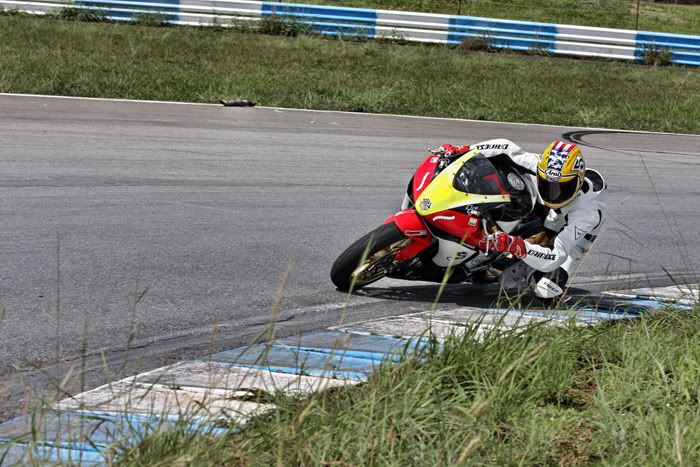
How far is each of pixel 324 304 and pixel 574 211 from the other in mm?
1932

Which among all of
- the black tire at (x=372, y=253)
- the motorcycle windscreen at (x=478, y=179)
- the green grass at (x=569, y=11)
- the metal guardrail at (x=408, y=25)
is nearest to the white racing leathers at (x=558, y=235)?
the motorcycle windscreen at (x=478, y=179)

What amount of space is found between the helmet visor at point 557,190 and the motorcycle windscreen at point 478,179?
28cm

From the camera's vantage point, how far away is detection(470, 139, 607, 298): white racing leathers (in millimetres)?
6953

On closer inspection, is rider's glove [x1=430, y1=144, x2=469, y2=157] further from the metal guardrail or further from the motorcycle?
the metal guardrail

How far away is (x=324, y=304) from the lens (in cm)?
693

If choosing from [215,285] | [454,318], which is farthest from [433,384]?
[215,285]

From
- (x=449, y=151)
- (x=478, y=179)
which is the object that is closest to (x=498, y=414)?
(x=478, y=179)

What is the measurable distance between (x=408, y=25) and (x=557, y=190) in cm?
1629

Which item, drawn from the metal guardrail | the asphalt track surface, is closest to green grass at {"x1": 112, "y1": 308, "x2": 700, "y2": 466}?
the asphalt track surface

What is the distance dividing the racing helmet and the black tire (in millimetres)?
1069

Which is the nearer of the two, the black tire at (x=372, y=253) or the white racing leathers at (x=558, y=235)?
the black tire at (x=372, y=253)

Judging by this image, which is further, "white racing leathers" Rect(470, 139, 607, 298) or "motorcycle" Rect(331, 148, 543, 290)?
"white racing leathers" Rect(470, 139, 607, 298)

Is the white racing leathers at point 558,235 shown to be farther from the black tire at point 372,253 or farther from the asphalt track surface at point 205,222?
the black tire at point 372,253

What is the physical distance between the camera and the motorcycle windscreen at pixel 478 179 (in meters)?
6.74
